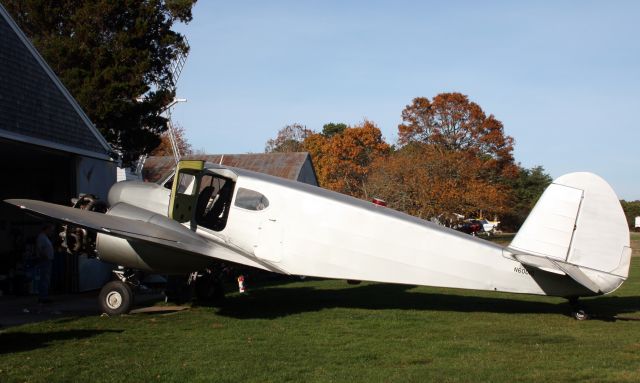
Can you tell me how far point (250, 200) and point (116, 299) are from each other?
2804mm

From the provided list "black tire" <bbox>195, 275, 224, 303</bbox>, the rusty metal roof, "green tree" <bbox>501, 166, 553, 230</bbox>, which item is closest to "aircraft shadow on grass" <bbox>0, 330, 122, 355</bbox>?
"black tire" <bbox>195, 275, 224, 303</bbox>

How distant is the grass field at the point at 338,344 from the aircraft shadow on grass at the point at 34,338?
23 mm

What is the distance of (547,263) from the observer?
30.0 ft

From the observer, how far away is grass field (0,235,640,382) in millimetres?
6172

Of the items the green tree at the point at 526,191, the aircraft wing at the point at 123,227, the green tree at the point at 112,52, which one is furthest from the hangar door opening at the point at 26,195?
the green tree at the point at 526,191

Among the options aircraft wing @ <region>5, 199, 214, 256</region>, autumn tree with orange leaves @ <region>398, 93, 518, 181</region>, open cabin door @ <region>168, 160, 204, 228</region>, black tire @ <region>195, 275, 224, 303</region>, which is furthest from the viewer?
autumn tree with orange leaves @ <region>398, 93, 518, 181</region>

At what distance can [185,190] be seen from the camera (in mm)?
10875

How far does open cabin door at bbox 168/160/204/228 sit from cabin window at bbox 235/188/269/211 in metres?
0.85

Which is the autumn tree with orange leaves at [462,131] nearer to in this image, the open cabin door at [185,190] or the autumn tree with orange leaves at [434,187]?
the autumn tree with orange leaves at [434,187]

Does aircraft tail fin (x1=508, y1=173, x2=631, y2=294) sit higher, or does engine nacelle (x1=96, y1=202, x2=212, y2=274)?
aircraft tail fin (x1=508, y1=173, x2=631, y2=294)

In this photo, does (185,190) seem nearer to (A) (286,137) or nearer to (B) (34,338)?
(B) (34,338)

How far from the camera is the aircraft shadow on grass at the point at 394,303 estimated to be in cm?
1067

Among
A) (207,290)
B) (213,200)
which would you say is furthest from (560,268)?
(207,290)

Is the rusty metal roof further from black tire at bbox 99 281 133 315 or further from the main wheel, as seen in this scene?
the main wheel
